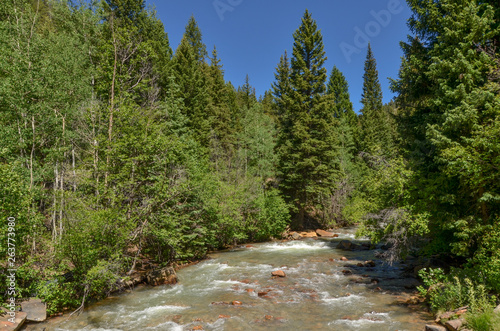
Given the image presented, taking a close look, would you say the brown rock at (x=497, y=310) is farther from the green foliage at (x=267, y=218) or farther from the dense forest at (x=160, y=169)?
the green foliage at (x=267, y=218)

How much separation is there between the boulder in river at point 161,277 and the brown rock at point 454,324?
460 inches

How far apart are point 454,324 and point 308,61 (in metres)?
29.7

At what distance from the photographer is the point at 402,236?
11312 millimetres

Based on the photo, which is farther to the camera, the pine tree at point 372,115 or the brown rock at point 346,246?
the pine tree at point 372,115

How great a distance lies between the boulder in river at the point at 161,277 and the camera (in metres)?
13.8

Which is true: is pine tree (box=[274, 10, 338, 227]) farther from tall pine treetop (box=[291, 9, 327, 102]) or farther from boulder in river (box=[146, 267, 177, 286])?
boulder in river (box=[146, 267, 177, 286])

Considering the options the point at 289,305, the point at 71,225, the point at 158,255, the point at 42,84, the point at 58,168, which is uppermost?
the point at 42,84

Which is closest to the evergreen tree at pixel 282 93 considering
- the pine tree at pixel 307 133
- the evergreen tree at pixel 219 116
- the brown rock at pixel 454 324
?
the pine tree at pixel 307 133

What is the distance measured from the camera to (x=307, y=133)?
29.1 metres

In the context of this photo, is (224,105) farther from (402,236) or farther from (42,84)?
(402,236)

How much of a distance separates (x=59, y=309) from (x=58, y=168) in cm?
862

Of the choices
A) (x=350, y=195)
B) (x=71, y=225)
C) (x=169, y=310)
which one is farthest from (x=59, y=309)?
(x=350, y=195)

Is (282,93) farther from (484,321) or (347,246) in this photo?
(484,321)

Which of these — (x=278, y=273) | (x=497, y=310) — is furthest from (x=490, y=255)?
(x=278, y=273)
